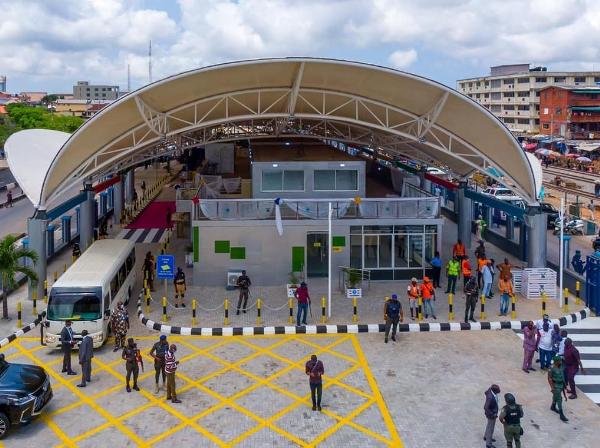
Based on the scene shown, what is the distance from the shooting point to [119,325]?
16.6m

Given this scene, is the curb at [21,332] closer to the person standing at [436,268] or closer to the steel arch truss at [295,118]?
the steel arch truss at [295,118]

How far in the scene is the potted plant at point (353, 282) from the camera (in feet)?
64.6

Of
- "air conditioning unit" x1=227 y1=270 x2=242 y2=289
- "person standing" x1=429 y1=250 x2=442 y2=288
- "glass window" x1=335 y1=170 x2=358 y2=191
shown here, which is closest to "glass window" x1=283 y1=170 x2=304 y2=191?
"glass window" x1=335 y1=170 x2=358 y2=191

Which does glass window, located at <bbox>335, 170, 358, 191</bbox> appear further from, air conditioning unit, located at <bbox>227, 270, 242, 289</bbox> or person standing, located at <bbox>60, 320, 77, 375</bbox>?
person standing, located at <bbox>60, 320, 77, 375</bbox>

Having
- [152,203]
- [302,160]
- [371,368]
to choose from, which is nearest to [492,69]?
[152,203]

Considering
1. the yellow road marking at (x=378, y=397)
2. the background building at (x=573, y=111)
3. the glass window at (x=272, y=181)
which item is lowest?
the yellow road marking at (x=378, y=397)

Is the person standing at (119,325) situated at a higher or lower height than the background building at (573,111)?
lower

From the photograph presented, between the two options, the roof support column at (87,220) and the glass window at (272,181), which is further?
the roof support column at (87,220)

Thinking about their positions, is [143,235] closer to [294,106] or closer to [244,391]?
[294,106]

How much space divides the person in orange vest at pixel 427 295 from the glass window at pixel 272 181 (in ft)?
31.3

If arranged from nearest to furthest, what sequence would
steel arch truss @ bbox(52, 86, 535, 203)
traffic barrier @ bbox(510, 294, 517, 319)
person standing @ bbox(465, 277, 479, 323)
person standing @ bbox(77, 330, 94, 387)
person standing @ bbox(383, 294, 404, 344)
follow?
person standing @ bbox(77, 330, 94, 387) → person standing @ bbox(383, 294, 404, 344) → person standing @ bbox(465, 277, 479, 323) → traffic barrier @ bbox(510, 294, 517, 319) → steel arch truss @ bbox(52, 86, 535, 203)

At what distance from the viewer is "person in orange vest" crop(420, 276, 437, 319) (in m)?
19.0

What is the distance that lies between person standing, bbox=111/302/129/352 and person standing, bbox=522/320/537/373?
423 inches

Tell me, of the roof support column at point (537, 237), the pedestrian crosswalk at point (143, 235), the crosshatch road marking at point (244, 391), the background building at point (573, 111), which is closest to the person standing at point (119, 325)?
the crosshatch road marking at point (244, 391)
